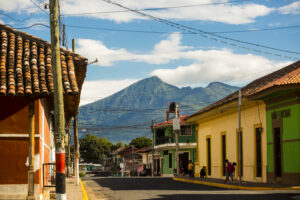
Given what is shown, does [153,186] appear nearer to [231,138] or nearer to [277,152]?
[277,152]

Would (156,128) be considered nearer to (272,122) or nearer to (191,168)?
(191,168)

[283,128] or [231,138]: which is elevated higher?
[283,128]

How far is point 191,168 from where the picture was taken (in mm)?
40906

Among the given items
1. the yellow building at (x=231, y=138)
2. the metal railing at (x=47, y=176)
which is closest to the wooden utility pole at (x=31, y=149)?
the metal railing at (x=47, y=176)

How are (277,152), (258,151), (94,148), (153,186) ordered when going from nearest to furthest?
(153,186) → (277,152) → (258,151) → (94,148)

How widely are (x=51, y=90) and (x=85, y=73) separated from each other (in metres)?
4.28

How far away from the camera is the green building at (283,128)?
81.1 feet

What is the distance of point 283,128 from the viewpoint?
86.2 ft

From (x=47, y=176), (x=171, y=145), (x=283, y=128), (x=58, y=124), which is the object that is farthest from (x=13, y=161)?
(x=171, y=145)

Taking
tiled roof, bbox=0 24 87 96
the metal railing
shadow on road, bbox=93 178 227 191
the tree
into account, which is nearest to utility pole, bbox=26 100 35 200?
tiled roof, bbox=0 24 87 96

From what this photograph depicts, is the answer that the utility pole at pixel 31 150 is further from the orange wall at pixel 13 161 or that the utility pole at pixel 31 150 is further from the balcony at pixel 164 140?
the balcony at pixel 164 140

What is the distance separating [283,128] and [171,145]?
143 ft

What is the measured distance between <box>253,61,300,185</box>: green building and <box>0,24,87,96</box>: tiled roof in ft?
34.3

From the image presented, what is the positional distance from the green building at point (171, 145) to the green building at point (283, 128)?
38.0 metres
